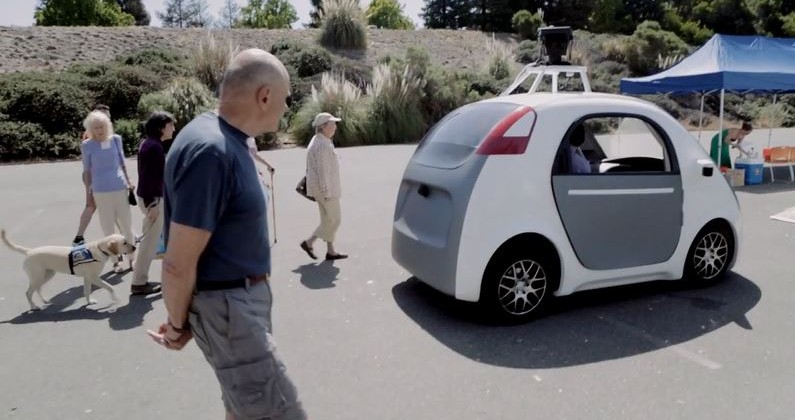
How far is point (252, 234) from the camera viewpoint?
2279 mm

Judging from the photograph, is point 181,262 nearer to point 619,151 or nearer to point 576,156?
point 576,156

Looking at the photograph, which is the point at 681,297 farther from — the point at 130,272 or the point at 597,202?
the point at 130,272

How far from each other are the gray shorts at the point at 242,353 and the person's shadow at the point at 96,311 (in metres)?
3.03

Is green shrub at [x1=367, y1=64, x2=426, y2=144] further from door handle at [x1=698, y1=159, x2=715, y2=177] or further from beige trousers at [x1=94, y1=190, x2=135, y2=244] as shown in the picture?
door handle at [x1=698, y1=159, x2=715, y2=177]

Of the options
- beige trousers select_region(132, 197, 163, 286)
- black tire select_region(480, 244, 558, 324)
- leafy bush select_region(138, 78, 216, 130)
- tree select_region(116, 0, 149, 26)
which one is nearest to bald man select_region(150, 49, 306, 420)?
black tire select_region(480, 244, 558, 324)

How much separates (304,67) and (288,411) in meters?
24.8

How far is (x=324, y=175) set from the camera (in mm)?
6602

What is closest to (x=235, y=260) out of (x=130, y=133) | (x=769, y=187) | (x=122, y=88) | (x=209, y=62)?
(x=769, y=187)

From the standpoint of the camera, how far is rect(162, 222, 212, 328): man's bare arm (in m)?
2.10

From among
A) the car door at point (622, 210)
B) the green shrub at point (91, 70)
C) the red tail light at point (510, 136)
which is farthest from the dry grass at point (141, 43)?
the red tail light at point (510, 136)

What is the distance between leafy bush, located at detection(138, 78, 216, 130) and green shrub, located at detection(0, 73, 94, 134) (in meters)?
1.77

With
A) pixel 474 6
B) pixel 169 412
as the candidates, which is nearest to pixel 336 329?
pixel 169 412

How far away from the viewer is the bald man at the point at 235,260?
2.14 m

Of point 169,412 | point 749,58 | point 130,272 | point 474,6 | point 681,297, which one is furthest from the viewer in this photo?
point 474,6
